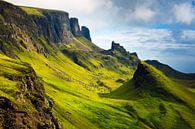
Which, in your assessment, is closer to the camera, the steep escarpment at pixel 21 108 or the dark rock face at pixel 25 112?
the dark rock face at pixel 25 112

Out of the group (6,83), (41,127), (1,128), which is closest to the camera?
(1,128)

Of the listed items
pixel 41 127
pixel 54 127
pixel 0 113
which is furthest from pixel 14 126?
pixel 54 127

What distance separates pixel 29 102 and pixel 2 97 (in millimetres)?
20681

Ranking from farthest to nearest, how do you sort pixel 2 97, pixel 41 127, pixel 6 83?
pixel 6 83 → pixel 41 127 → pixel 2 97

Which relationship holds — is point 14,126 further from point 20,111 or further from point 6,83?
point 6,83

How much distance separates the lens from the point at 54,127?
630ft

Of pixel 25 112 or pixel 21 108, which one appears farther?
pixel 25 112

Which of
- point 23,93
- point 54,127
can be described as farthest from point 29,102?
point 54,127

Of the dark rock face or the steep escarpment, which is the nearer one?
the dark rock face

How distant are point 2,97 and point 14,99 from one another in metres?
7.05

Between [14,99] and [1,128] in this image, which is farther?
[14,99]

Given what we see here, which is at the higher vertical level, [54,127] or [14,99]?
[14,99]

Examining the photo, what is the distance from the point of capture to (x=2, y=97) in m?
166

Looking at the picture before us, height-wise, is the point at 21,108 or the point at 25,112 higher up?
the point at 21,108
